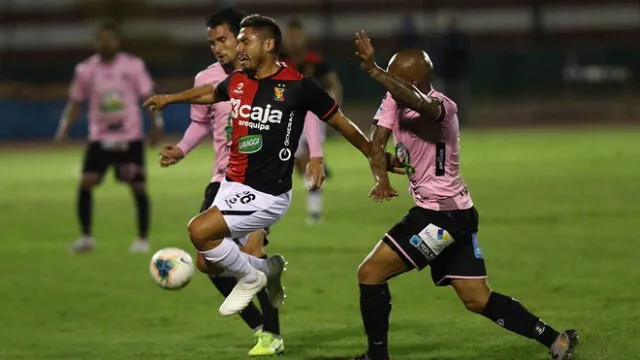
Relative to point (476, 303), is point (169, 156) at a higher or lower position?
higher

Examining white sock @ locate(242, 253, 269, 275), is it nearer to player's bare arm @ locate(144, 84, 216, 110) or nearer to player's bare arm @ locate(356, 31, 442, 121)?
player's bare arm @ locate(144, 84, 216, 110)

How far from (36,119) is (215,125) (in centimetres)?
2376

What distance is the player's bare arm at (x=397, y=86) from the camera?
Result: 692 centimetres

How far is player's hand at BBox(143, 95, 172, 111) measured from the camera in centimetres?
802

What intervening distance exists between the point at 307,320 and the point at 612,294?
2575 mm

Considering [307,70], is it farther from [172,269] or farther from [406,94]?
[406,94]

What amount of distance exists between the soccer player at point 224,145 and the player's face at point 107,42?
15.4 ft

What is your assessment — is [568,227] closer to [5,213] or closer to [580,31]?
[5,213]

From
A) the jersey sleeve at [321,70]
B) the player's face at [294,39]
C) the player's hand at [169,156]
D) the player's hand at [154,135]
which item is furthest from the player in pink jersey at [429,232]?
the jersey sleeve at [321,70]

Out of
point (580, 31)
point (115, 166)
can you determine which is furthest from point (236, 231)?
point (580, 31)

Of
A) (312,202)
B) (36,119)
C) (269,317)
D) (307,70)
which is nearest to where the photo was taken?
(269,317)

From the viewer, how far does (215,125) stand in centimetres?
894

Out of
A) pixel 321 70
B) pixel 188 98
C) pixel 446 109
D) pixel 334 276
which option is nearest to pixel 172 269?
pixel 188 98

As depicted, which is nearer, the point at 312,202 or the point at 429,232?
the point at 429,232
